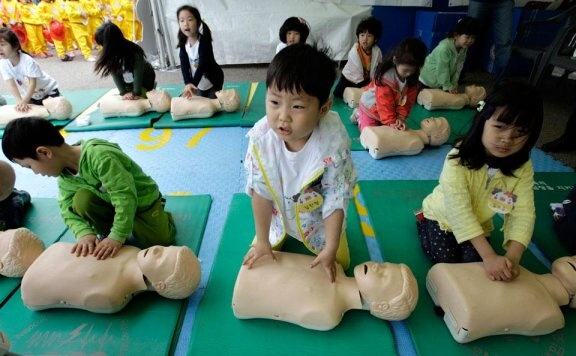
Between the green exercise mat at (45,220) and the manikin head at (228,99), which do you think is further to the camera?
the manikin head at (228,99)


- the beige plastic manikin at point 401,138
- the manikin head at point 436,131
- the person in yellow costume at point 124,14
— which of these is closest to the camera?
the beige plastic manikin at point 401,138

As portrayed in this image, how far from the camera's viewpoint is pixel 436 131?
2322mm

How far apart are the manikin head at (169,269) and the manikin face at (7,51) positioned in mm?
2446

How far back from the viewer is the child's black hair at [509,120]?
1.03 meters

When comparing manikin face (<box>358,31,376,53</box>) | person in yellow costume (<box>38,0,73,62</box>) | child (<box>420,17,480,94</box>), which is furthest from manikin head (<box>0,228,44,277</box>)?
person in yellow costume (<box>38,0,73,62</box>)

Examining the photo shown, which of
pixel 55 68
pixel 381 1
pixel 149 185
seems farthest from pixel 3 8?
pixel 149 185

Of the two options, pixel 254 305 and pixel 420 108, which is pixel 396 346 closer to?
pixel 254 305

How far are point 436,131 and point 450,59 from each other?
1.14 metres

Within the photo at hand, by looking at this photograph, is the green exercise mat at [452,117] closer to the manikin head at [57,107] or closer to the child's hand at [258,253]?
the child's hand at [258,253]

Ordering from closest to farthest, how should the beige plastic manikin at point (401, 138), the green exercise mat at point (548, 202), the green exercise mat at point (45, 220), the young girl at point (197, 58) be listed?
the green exercise mat at point (548, 202), the green exercise mat at point (45, 220), the beige plastic manikin at point (401, 138), the young girl at point (197, 58)

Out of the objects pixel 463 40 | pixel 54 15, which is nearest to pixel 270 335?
pixel 463 40

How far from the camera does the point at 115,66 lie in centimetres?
280

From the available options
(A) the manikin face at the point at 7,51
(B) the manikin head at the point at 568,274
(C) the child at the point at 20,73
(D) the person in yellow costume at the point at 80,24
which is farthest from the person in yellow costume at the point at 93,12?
(B) the manikin head at the point at 568,274

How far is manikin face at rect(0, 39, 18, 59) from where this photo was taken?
260 cm
